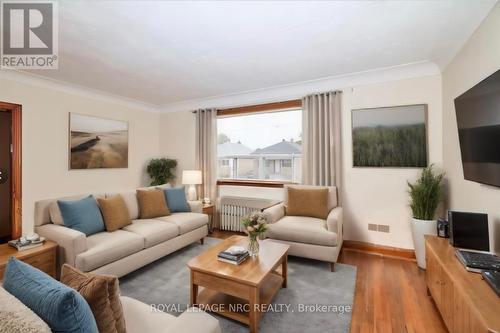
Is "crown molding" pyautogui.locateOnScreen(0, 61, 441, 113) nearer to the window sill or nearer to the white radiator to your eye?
the window sill

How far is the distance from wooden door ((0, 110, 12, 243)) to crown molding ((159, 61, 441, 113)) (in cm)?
263

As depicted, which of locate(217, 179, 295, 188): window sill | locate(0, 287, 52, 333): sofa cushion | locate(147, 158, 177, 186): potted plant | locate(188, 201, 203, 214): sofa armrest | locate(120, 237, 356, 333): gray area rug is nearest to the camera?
locate(0, 287, 52, 333): sofa cushion

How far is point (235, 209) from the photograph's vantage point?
→ 453 centimetres

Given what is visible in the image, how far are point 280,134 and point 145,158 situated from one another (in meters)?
2.99

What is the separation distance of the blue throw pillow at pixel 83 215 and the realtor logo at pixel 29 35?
5.65 ft

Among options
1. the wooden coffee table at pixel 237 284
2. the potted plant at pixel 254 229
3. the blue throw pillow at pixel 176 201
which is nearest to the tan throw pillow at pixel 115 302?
the wooden coffee table at pixel 237 284

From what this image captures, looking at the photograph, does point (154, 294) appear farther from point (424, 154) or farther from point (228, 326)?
point (424, 154)

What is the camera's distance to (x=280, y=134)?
446 cm

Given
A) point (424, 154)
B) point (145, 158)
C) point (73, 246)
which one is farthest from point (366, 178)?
point (145, 158)

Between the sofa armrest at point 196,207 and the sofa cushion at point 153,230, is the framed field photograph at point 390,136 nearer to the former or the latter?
the sofa armrest at point 196,207

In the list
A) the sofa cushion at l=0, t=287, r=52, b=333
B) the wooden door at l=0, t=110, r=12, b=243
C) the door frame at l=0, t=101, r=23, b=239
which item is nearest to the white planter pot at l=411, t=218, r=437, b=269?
the sofa cushion at l=0, t=287, r=52, b=333

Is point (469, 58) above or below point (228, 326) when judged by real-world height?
above

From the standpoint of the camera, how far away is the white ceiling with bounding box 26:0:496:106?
198 centimetres

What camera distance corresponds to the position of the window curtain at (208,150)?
15.6 feet
